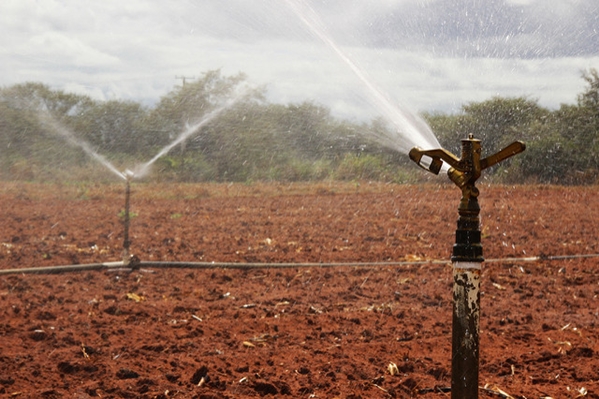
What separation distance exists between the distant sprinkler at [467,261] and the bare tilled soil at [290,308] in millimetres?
1005

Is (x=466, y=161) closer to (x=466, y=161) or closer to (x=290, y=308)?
(x=466, y=161)

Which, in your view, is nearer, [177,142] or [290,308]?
[290,308]

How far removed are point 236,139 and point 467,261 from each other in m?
19.4

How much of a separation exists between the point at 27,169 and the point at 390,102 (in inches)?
703

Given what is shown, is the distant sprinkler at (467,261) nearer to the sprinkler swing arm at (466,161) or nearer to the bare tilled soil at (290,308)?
the sprinkler swing arm at (466,161)

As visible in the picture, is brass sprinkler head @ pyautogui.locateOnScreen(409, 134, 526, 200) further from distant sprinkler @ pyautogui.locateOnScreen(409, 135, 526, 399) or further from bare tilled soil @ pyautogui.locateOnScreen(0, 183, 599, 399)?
bare tilled soil @ pyautogui.locateOnScreen(0, 183, 599, 399)

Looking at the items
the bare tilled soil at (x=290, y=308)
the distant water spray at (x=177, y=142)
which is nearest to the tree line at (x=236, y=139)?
the distant water spray at (x=177, y=142)

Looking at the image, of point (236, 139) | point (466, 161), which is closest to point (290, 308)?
point (466, 161)

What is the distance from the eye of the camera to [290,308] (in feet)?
16.9

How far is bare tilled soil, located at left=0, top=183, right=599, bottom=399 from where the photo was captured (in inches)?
135

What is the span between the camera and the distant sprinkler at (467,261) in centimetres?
217

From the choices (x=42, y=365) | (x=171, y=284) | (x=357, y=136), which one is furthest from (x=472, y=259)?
(x=357, y=136)

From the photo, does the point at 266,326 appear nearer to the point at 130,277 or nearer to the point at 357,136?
the point at 130,277

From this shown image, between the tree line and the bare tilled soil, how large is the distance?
18.7 ft
